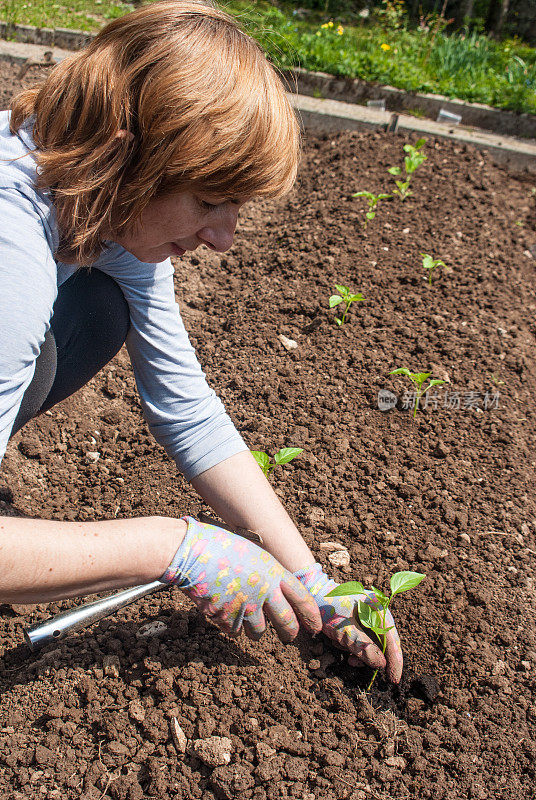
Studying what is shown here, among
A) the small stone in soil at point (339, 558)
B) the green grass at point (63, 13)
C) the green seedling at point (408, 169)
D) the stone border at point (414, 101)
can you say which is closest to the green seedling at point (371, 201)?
the green seedling at point (408, 169)

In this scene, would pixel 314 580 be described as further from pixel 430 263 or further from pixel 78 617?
pixel 430 263

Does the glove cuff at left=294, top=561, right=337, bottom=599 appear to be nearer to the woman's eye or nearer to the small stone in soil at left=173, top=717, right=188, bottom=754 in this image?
the small stone in soil at left=173, top=717, right=188, bottom=754

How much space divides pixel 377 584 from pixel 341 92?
4.19 meters

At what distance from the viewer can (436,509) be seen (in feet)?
7.11

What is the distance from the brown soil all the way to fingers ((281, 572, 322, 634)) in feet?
0.52

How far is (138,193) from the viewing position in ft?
4.42

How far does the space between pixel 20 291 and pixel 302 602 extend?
91 centimetres

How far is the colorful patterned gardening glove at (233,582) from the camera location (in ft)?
4.83

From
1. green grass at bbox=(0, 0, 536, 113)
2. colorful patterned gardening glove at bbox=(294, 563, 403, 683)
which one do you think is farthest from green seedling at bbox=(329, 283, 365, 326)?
green grass at bbox=(0, 0, 536, 113)

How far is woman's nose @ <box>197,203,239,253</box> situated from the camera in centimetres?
146

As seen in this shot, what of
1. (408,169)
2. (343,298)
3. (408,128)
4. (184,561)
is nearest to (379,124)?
(408,128)

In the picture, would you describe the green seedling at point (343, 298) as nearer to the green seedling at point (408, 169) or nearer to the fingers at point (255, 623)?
the green seedling at point (408, 169)

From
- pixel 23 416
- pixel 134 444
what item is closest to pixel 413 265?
pixel 134 444

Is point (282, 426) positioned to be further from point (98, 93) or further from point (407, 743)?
point (98, 93)
